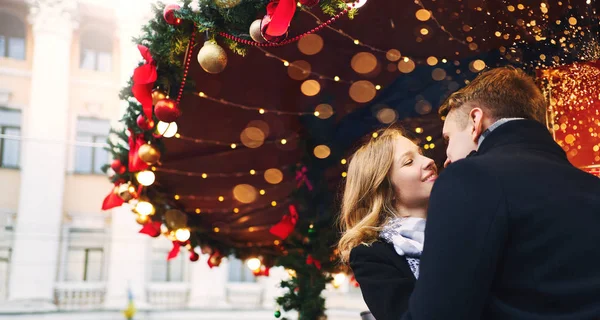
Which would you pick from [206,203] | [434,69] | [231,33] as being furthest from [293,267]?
[231,33]

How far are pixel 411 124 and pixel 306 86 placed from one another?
1.86 ft

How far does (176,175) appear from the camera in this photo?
135 inches

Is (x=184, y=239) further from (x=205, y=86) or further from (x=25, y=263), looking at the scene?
(x=25, y=263)

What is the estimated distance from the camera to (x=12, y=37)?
39.4ft

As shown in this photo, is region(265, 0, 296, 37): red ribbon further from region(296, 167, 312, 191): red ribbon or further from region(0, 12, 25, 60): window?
region(0, 12, 25, 60): window

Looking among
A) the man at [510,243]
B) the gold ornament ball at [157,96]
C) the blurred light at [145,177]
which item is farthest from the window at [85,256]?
the man at [510,243]

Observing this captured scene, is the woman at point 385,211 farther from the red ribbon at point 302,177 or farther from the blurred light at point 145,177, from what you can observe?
the red ribbon at point 302,177

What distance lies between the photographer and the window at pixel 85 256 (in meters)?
11.6

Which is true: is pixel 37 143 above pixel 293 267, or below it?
above

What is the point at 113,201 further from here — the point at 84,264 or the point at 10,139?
the point at 10,139

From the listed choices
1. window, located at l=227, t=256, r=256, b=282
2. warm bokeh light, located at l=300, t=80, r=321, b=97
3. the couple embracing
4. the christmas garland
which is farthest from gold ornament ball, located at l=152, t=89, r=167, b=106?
window, located at l=227, t=256, r=256, b=282

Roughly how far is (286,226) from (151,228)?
0.90m

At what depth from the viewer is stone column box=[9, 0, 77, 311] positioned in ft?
35.8

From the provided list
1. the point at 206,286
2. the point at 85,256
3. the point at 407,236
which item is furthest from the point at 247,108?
the point at 85,256
